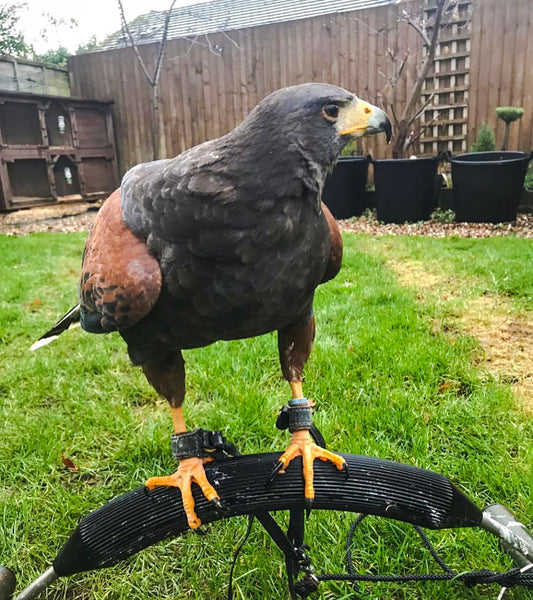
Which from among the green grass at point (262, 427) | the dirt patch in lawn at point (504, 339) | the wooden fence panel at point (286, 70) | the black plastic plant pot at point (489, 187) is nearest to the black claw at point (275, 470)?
the green grass at point (262, 427)

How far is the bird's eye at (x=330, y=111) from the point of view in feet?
3.87

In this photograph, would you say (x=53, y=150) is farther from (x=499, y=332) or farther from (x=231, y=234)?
(x=231, y=234)

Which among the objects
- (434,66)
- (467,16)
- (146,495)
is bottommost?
(146,495)

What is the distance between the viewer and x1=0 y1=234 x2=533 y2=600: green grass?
5.61 ft

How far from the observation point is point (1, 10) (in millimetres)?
15820

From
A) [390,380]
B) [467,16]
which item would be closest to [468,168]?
[467,16]

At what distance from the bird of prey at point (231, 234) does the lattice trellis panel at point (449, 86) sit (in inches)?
293

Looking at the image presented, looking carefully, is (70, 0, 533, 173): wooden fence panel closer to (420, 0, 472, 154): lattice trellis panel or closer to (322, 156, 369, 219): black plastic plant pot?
(420, 0, 472, 154): lattice trellis panel

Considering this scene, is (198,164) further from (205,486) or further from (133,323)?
(205,486)

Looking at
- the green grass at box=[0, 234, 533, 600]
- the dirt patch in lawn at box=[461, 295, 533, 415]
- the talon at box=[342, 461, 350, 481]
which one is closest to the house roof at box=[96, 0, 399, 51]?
the dirt patch in lawn at box=[461, 295, 533, 415]

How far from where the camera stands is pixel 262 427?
7.74 ft

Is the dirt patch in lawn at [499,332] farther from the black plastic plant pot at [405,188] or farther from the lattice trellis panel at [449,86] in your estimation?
the lattice trellis panel at [449,86]

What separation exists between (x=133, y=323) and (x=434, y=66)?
27.7 ft

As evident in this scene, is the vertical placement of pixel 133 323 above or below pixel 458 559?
above
